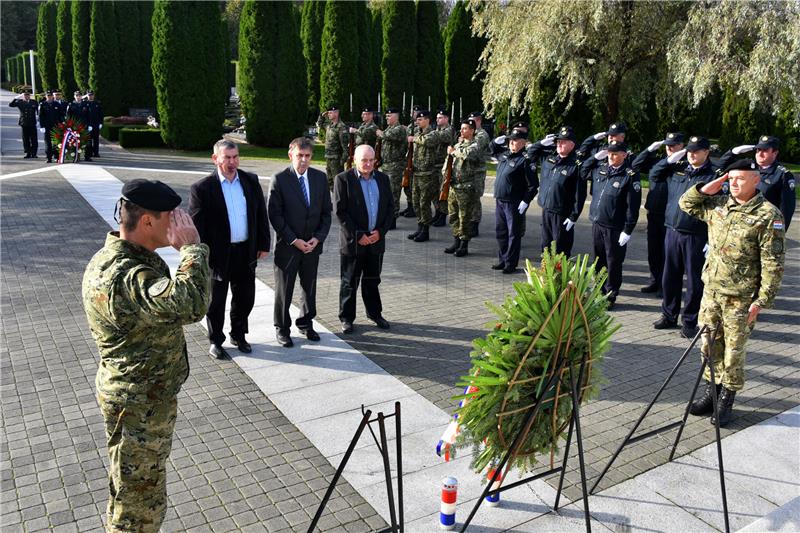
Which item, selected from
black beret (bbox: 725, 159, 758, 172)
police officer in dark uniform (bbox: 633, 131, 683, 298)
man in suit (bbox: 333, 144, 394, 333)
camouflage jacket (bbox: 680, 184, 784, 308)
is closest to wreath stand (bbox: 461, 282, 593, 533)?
camouflage jacket (bbox: 680, 184, 784, 308)

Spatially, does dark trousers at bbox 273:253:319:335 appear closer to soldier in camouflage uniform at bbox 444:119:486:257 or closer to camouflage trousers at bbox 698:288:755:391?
camouflage trousers at bbox 698:288:755:391

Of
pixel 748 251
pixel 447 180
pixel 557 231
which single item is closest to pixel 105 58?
pixel 447 180

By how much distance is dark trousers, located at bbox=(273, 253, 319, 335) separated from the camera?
684 cm

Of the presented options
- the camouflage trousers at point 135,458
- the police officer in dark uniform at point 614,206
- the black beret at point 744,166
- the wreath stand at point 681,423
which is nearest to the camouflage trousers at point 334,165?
the police officer in dark uniform at point 614,206

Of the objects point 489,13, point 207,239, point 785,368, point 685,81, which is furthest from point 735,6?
point 207,239

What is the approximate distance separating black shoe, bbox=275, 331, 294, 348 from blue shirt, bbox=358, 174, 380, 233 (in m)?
1.42

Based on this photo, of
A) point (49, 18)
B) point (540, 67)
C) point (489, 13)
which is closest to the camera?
point (540, 67)

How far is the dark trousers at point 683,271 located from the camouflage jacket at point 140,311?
234 inches

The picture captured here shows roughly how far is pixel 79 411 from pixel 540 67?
51.0 feet

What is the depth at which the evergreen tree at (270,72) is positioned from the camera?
2497 cm

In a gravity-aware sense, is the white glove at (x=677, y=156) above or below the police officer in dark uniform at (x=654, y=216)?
above

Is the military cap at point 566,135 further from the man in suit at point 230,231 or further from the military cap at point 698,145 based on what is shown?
the man in suit at point 230,231

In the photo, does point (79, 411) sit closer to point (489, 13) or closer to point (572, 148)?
point (572, 148)

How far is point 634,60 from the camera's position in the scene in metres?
18.1
